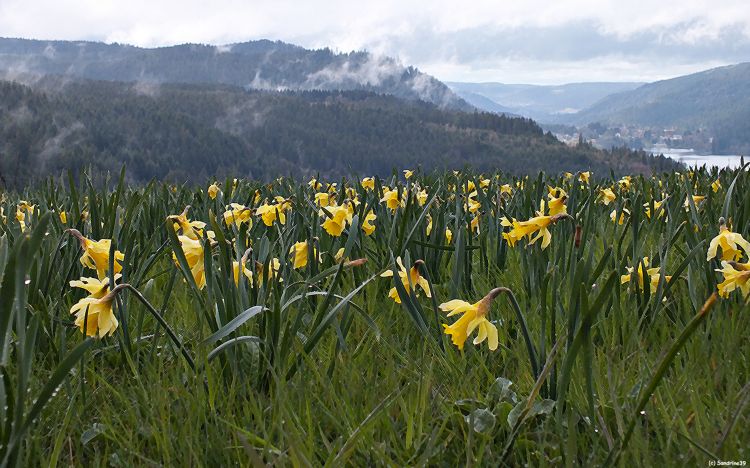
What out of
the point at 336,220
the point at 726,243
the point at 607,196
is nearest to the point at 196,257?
the point at 336,220

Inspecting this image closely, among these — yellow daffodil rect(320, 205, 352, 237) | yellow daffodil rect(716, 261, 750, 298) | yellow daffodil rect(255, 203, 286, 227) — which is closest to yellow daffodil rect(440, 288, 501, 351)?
yellow daffodil rect(716, 261, 750, 298)

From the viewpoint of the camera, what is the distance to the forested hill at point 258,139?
399ft

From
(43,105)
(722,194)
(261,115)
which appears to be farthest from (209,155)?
(722,194)

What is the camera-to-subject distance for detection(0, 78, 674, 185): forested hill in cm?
12162

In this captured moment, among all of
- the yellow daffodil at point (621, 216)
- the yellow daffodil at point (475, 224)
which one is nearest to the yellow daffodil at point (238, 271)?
the yellow daffodil at point (475, 224)

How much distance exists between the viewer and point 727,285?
1937 millimetres

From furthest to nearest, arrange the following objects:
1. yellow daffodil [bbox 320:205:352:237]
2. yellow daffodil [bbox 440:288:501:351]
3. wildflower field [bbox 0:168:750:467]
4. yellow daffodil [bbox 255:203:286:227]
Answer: yellow daffodil [bbox 255:203:286:227]
yellow daffodil [bbox 320:205:352:237]
yellow daffodil [bbox 440:288:501:351]
wildflower field [bbox 0:168:750:467]

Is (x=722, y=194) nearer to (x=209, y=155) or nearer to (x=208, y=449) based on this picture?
(x=208, y=449)

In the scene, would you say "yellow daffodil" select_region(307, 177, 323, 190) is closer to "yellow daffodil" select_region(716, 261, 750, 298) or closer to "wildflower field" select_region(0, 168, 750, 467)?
"wildflower field" select_region(0, 168, 750, 467)

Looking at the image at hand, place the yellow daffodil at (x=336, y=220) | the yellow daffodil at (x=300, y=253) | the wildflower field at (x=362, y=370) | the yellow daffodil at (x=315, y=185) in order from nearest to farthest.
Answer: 1. the wildflower field at (x=362, y=370)
2. the yellow daffodil at (x=300, y=253)
3. the yellow daffodil at (x=336, y=220)
4. the yellow daffodil at (x=315, y=185)

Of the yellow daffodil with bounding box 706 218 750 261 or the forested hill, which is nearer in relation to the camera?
the yellow daffodil with bounding box 706 218 750 261

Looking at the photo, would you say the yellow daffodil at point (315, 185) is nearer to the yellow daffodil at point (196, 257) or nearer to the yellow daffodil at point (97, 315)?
the yellow daffodil at point (196, 257)

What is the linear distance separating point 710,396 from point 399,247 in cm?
131

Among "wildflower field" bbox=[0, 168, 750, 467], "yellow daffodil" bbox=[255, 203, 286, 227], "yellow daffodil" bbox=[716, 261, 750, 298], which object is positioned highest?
"yellow daffodil" bbox=[716, 261, 750, 298]
